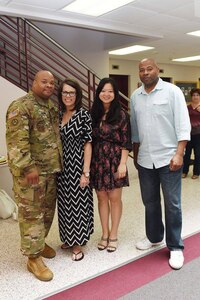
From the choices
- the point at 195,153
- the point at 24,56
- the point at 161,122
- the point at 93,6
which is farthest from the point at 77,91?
the point at 195,153

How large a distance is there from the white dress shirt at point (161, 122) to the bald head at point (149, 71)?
54 mm

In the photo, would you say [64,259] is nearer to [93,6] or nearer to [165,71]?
[93,6]

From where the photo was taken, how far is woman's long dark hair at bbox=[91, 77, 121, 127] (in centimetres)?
228

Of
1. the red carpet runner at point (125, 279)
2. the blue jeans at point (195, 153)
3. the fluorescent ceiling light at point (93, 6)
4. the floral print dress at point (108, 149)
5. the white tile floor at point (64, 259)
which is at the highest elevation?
the fluorescent ceiling light at point (93, 6)

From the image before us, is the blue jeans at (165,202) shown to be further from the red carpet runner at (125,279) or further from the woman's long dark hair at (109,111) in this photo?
the woman's long dark hair at (109,111)

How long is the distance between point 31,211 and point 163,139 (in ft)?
3.57

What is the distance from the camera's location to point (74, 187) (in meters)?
2.24

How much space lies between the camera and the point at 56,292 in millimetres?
1938

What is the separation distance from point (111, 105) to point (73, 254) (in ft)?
4.09

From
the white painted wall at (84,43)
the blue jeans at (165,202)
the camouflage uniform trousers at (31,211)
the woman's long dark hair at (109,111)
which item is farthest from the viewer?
the white painted wall at (84,43)

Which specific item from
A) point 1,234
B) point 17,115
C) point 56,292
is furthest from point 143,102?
point 1,234

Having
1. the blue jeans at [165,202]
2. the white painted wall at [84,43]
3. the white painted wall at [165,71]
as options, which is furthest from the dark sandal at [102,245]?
the white painted wall at [165,71]

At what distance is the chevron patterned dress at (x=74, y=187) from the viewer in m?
2.20

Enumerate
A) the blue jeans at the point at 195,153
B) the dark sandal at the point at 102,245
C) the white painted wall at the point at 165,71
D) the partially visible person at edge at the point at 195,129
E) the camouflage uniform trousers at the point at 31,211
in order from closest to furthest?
the camouflage uniform trousers at the point at 31,211, the dark sandal at the point at 102,245, the partially visible person at edge at the point at 195,129, the blue jeans at the point at 195,153, the white painted wall at the point at 165,71
